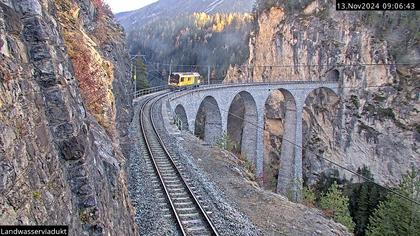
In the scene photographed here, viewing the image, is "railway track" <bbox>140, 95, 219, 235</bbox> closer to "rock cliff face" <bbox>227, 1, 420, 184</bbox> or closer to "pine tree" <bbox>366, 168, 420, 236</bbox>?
"pine tree" <bbox>366, 168, 420, 236</bbox>

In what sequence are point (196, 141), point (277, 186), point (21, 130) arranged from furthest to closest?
1. point (277, 186)
2. point (196, 141)
3. point (21, 130)

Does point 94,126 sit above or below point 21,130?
below

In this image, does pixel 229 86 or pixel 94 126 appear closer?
pixel 94 126

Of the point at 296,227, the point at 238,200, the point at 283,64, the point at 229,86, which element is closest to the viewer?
the point at 296,227

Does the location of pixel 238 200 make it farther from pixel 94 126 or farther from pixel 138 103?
pixel 138 103

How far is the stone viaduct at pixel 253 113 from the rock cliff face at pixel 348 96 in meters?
3.65

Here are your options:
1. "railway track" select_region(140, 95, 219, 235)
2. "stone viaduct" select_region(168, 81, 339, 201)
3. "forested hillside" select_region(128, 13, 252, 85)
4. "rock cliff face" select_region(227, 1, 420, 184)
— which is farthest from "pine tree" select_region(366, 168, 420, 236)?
"forested hillside" select_region(128, 13, 252, 85)

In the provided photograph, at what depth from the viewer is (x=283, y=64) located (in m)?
62.3

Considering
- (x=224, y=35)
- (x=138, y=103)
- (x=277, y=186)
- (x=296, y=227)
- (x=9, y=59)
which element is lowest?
(x=277, y=186)

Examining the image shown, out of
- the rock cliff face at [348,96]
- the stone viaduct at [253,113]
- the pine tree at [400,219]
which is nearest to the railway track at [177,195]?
the stone viaduct at [253,113]

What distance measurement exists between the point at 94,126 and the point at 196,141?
1530 centimetres

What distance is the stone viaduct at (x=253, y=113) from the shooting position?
112ft

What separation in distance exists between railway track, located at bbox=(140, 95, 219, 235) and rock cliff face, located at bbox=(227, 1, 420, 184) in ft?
126

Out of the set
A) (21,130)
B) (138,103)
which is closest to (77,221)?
(21,130)
